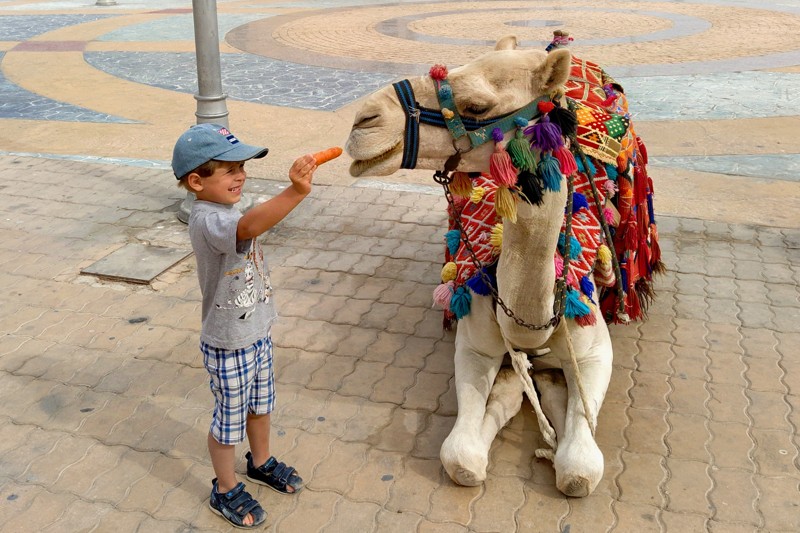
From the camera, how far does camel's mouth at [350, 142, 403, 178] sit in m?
3.13

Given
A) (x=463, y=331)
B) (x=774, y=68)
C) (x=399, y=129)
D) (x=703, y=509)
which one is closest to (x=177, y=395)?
(x=463, y=331)

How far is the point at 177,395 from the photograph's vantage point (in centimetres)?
442

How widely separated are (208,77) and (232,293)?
4152 mm

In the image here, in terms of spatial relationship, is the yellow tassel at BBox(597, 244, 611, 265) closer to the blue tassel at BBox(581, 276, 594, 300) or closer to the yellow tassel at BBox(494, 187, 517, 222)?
the blue tassel at BBox(581, 276, 594, 300)

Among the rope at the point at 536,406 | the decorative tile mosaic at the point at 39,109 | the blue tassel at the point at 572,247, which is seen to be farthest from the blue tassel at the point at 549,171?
the decorative tile mosaic at the point at 39,109

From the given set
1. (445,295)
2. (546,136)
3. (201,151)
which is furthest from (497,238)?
(201,151)

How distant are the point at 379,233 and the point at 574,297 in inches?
117

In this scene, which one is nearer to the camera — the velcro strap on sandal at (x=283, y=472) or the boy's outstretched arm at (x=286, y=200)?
the boy's outstretched arm at (x=286, y=200)

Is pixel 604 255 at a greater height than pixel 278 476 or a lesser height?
greater

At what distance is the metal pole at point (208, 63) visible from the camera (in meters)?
6.60

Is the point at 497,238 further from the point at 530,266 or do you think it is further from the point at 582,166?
the point at 582,166

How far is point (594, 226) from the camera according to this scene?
412 centimetres

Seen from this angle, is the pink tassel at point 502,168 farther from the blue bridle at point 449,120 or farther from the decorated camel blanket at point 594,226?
the decorated camel blanket at point 594,226

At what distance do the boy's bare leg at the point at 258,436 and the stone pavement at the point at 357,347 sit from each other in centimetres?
16
